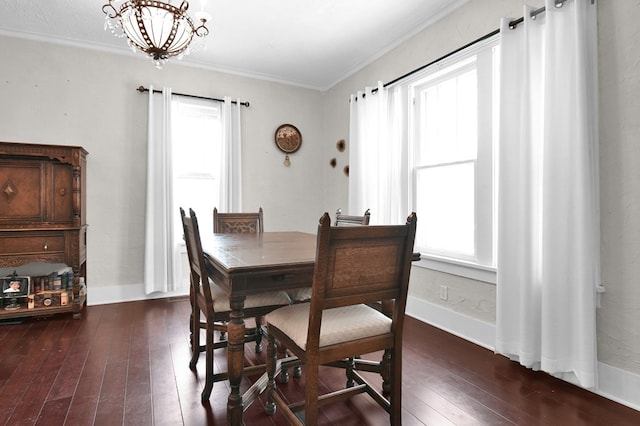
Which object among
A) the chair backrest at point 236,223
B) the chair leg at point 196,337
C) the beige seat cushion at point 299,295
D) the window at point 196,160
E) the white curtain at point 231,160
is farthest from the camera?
the white curtain at point 231,160

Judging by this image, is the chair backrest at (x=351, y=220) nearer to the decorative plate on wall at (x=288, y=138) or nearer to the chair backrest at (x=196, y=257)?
the chair backrest at (x=196, y=257)

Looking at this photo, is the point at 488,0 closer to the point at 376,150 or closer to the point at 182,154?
the point at 376,150

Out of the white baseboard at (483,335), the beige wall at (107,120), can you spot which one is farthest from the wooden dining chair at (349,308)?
the beige wall at (107,120)

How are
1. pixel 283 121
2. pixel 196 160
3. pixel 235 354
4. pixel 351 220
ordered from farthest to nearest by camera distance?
pixel 283 121 < pixel 196 160 < pixel 351 220 < pixel 235 354

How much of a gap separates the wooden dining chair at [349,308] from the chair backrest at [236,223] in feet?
5.57

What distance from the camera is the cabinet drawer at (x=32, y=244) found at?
3.05m

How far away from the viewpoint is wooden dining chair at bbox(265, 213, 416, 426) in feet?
4.34

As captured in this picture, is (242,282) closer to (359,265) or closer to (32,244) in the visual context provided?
(359,265)

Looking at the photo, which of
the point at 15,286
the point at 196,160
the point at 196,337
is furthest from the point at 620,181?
the point at 15,286

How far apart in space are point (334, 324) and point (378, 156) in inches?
96.4

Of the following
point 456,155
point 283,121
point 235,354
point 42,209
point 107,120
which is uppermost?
point 283,121

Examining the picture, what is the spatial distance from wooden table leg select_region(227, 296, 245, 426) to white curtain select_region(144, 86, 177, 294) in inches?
101

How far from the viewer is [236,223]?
3309 millimetres

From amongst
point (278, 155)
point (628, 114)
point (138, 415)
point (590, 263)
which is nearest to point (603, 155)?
point (628, 114)
